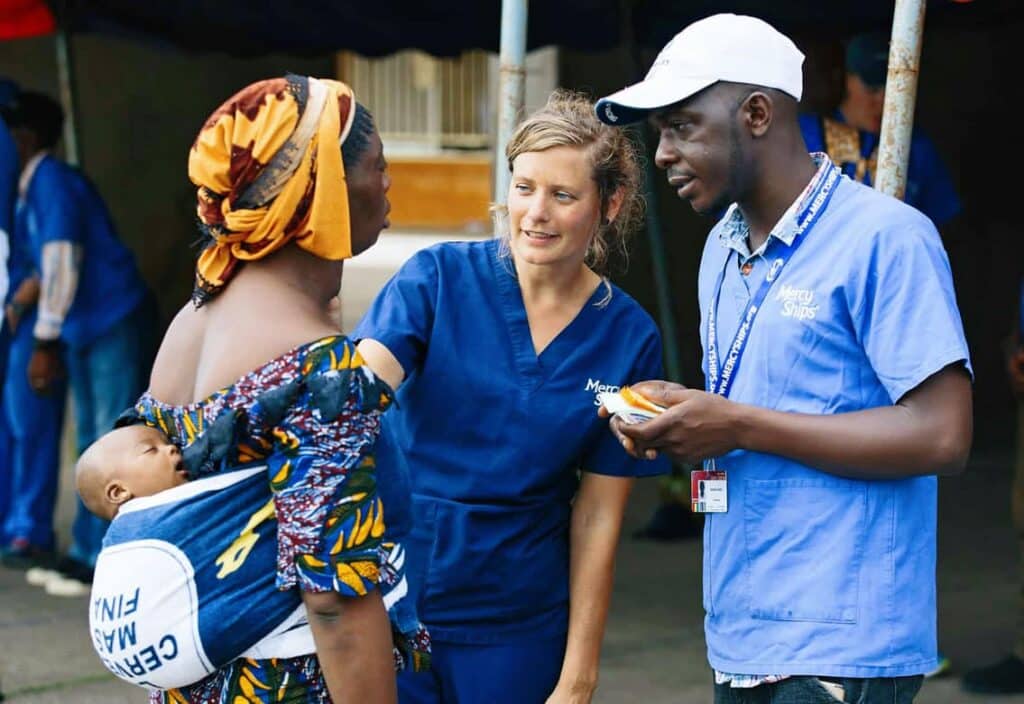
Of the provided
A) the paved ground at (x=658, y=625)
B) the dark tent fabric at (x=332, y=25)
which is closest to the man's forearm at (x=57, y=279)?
the paved ground at (x=658, y=625)

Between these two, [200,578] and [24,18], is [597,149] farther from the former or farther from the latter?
[24,18]

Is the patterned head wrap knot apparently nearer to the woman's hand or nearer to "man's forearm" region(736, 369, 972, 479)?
"man's forearm" region(736, 369, 972, 479)

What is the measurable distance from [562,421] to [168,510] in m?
0.88

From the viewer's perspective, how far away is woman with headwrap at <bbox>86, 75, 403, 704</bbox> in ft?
6.60

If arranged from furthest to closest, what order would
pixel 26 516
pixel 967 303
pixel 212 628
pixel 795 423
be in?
pixel 967 303, pixel 26 516, pixel 795 423, pixel 212 628

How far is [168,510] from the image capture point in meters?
2.08

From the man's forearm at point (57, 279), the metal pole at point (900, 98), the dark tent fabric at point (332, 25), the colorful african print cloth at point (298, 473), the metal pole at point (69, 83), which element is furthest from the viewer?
the metal pole at point (69, 83)

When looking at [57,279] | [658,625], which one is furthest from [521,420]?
[57,279]

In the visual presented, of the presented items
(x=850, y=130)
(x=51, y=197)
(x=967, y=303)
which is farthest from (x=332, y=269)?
(x=967, y=303)

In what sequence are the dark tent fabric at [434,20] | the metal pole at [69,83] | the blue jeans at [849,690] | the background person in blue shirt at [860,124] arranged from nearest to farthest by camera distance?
1. the blue jeans at [849,690]
2. the background person in blue shirt at [860,124]
3. the dark tent fabric at [434,20]
4. the metal pole at [69,83]

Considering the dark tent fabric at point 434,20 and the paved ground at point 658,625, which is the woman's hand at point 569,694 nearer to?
the paved ground at point 658,625

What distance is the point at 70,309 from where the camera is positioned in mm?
6230

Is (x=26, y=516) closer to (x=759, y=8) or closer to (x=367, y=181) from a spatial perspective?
(x=759, y=8)

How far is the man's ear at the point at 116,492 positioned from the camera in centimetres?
214
